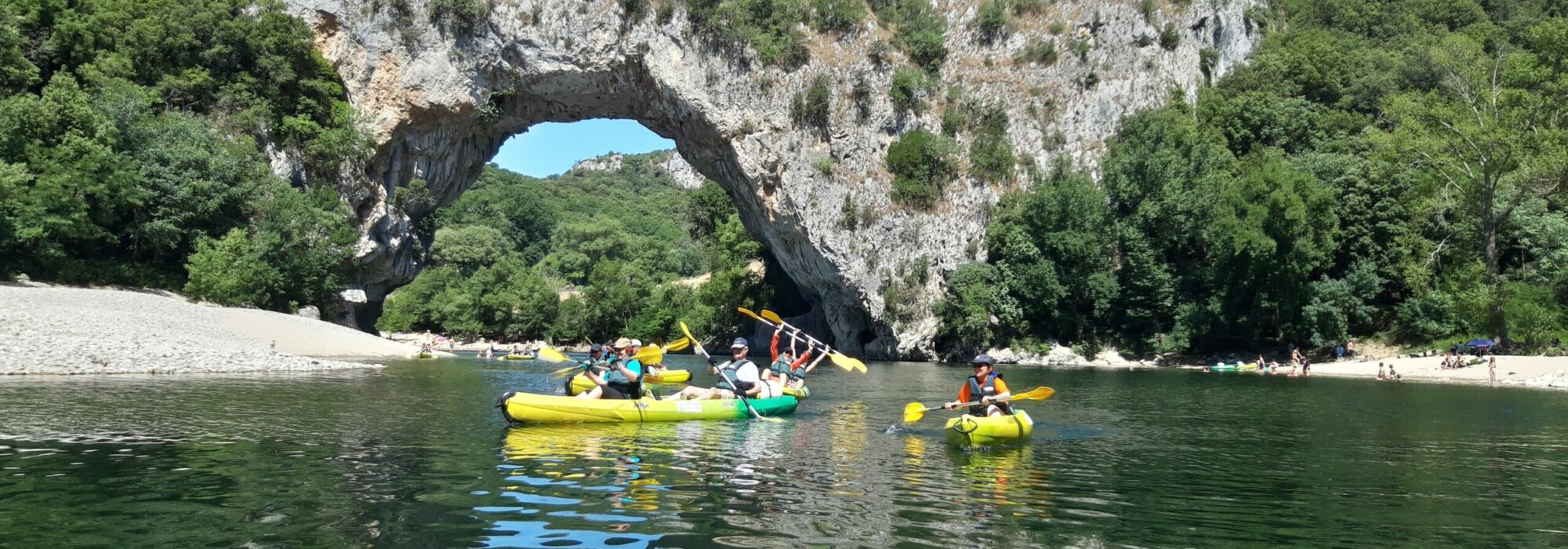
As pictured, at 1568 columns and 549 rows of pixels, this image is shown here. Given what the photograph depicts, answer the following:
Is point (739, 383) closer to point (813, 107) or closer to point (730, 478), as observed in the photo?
point (730, 478)

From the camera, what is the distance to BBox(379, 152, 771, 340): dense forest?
5681cm

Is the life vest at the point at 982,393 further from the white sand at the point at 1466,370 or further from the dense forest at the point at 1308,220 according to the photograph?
the dense forest at the point at 1308,220

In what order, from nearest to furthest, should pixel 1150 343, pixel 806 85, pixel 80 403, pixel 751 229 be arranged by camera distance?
1. pixel 80 403
2. pixel 1150 343
3. pixel 806 85
4. pixel 751 229

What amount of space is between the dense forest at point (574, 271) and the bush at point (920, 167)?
13.7 m

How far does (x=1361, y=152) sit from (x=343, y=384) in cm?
4255

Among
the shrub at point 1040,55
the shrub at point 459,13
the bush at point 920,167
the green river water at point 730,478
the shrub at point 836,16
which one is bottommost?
the green river water at point 730,478

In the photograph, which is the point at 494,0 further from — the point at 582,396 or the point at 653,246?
the point at 653,246

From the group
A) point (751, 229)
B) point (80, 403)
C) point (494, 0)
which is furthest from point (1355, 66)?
point (80, 403)

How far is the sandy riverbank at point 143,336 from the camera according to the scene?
1916cm

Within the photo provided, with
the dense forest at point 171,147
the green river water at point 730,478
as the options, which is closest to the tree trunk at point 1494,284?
the green river water at point 730,478

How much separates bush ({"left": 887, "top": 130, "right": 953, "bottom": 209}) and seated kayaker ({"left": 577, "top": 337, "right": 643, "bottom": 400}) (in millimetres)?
29397

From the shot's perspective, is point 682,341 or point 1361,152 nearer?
point 682,341

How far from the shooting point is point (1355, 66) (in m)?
49.2

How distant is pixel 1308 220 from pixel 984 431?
3069cm
